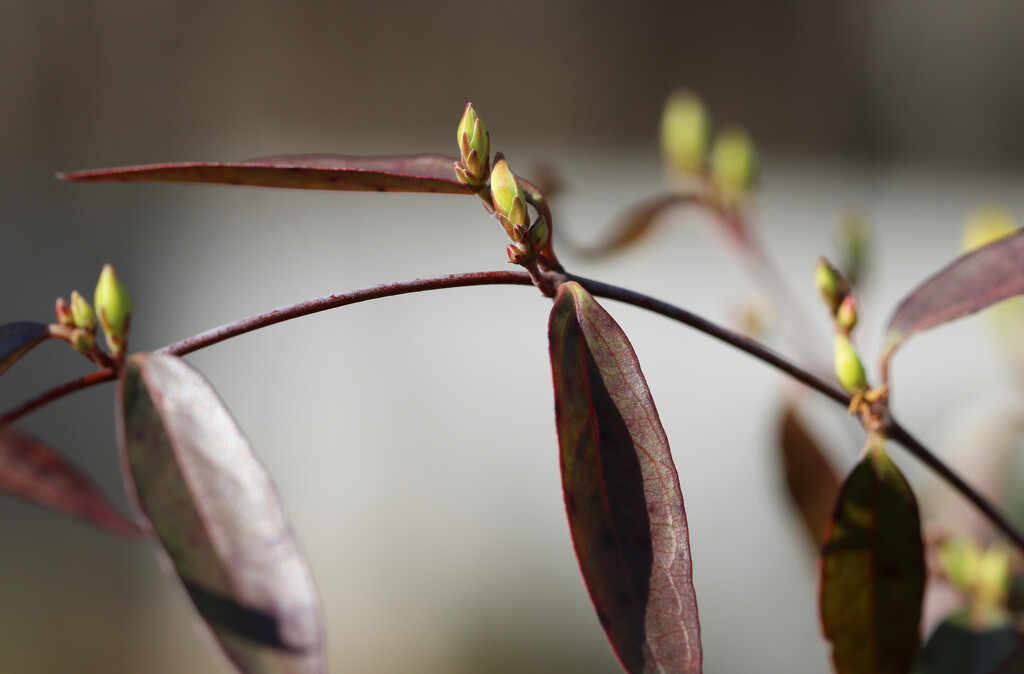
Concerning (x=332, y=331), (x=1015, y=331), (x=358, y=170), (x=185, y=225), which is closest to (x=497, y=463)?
(x=332, y=331)

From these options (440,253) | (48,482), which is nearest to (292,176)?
(48,482)

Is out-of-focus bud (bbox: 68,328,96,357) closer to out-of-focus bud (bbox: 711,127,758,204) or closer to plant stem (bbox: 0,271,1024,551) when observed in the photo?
plant stem (bbox: 0,271,1024,551)

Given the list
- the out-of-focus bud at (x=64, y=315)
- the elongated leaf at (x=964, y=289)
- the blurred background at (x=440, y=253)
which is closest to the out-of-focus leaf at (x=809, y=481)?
the elongated leaf at (x=964, y=289)

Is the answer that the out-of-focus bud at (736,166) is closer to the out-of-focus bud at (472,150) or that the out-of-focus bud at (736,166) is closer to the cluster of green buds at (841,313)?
the cluster of green buds at (841,313)

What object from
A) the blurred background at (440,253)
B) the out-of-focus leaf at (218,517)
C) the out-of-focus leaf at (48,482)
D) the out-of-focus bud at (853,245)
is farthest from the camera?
the blurred background at (440,253)

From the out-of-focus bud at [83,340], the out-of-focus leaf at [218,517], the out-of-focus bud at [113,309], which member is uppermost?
the out-of-focus bud at [113,309]

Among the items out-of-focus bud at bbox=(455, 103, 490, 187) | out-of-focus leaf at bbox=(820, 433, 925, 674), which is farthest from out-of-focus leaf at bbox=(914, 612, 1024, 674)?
out-of-focus bud at bbox=(455, 103, 490, 187)

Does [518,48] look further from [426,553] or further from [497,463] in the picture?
[426,553]

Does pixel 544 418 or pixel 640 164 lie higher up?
pixel 640 164
